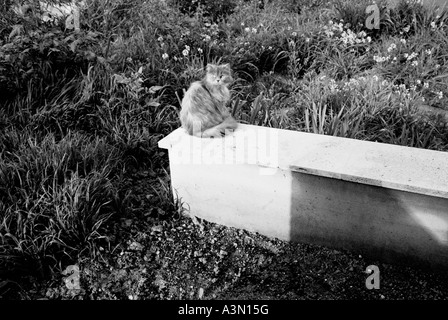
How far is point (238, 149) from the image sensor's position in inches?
117

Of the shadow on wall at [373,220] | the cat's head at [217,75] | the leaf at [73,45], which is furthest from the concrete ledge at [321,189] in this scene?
the leaf at [73,45]

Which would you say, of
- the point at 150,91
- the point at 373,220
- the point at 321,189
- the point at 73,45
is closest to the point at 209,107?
the point at 321,189

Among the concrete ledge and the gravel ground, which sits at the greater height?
the concrete ledge

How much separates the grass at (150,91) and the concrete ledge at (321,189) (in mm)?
422

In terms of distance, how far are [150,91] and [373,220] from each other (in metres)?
2.29

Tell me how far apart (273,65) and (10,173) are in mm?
2997

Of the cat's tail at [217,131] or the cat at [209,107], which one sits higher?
the cat at [209,107]

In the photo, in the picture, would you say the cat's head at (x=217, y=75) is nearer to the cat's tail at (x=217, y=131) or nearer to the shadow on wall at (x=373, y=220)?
the cat's tail at (x=217, y=131)

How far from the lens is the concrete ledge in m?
2.57

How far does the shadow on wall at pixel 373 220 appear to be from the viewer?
101 inches

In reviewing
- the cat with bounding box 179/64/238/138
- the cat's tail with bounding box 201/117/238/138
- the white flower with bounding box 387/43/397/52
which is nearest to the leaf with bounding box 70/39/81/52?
the cat with bounding box 179/64/238/138

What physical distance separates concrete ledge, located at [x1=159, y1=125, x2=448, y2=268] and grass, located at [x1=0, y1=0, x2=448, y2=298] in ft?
1.39

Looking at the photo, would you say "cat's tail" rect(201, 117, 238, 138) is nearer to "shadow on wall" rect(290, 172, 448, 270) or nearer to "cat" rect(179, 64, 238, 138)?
"cat" rect(179, 64, 238, 138)

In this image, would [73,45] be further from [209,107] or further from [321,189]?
[321,189]
